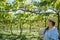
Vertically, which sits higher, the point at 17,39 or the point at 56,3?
the point at 56,3

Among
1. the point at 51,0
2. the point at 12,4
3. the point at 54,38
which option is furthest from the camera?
the point at 12,4

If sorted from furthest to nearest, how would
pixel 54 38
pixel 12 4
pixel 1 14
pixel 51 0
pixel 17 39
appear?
pixel 17 39
pixel 1 14
pixel 12 4
pixel 51 0
pixel 54 38

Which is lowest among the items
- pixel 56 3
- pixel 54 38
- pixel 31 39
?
pixel 31 39

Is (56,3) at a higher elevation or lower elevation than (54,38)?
higher

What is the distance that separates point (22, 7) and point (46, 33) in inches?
163

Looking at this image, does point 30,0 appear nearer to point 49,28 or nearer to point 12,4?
point 12,4

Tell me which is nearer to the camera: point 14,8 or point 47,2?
point 47,2

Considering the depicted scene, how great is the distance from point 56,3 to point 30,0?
4.85ft

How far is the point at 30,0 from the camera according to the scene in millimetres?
7348

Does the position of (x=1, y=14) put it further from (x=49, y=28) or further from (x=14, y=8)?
(x=49, y=28)

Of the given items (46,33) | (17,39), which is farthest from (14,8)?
(46,33)

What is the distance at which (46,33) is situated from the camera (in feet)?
11.5

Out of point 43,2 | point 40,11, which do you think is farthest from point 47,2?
point 40,11

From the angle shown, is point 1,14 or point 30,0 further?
point 1,14
